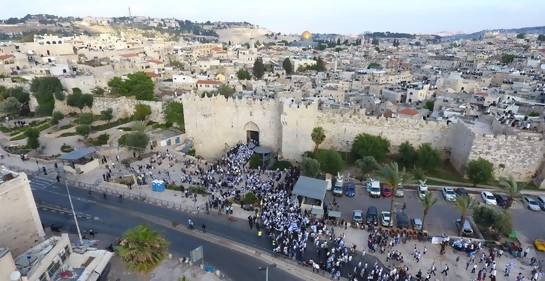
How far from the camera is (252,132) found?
1583 inches

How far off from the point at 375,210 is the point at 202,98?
2196cm

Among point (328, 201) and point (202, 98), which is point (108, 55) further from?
point (328, 201)

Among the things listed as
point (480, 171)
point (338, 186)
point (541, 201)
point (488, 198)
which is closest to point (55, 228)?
point (338, 186)

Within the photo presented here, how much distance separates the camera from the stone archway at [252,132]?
3938cm

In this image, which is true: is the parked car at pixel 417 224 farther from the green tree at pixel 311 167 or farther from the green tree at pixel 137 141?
the green tree at pixel 137 141

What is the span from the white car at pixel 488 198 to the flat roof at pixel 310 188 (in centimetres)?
1291

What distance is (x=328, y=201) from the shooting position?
28.7 m

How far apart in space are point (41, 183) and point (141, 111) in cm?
2028

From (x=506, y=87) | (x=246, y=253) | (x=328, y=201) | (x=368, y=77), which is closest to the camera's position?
(x=246, y=253)

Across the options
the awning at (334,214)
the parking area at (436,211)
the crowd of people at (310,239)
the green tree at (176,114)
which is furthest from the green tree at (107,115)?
the awning at (334,214)

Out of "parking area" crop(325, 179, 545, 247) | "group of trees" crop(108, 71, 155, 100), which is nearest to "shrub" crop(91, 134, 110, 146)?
"group of trees" crop(108, 71, 155, 100)

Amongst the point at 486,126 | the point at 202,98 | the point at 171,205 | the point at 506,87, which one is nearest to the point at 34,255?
the point at 171,205

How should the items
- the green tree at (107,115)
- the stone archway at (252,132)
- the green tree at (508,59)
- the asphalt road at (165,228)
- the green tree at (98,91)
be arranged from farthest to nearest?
1. the green tree at (508,59)
2. the green tree at (98,91)
3. the green tree at (107,115)
4. the stone archway at (252,132)
5. the asphalt road at (165,228)

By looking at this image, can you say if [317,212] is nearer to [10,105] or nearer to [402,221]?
[402,221]
